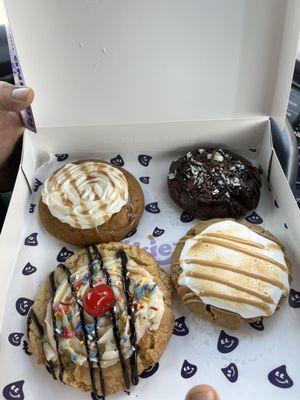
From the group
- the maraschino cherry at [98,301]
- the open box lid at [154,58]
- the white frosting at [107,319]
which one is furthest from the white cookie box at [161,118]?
the maraschino cherry at [98,301]

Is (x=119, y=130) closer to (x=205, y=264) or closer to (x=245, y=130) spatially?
(x=245, y=130)

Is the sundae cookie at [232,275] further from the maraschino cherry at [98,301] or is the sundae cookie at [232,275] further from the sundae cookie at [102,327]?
the maraschino cherry at [98,301]

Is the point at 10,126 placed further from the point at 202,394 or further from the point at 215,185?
the point at 202,394

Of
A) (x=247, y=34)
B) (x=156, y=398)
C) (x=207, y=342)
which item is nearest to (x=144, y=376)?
(x=156, y=398)

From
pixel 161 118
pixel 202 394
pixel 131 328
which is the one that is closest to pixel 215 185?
pixel 161 118

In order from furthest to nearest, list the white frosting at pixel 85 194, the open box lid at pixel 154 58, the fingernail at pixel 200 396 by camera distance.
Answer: the white frosting at pixel 85 194, the open box lid at pixel 154 58, the fingernail at pixel 200 396

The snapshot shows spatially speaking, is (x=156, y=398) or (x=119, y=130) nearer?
(x=156, y=398)
